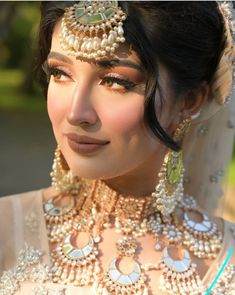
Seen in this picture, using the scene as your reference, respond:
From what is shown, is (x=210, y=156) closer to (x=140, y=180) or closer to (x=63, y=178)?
(x=140, y=180)

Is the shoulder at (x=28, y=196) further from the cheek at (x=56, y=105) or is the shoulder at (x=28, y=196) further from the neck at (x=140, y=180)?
the cheek at (x=56, y=105)

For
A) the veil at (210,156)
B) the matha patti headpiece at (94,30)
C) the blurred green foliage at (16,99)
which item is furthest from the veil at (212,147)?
the blurred green foliage at (16,99)

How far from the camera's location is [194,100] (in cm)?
162

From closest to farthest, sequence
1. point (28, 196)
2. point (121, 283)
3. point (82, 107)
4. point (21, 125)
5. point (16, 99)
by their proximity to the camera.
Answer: point (82, 107), point (121, 283), point (28, 196), point (21, 125), point (16, 99)

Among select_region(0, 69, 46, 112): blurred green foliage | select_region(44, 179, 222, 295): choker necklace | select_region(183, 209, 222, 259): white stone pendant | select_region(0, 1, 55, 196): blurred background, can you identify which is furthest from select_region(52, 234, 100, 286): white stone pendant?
select_region(0, 69, 46, 112): blurred green foliage

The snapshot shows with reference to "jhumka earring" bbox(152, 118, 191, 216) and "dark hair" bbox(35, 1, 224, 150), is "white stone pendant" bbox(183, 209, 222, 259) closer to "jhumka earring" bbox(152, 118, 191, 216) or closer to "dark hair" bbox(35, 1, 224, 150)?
"jhumka earring" bbox(152, 118, 191, 216)

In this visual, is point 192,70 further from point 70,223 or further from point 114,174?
point 70,223

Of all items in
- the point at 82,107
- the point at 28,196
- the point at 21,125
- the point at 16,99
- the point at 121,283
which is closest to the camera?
the point at 82,107

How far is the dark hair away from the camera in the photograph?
55.7 inches

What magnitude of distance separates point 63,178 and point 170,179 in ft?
1.08

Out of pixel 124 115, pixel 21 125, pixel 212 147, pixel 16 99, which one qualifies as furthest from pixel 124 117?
pixel 16 99

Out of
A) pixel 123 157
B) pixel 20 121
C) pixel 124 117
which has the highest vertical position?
pixel 124 117

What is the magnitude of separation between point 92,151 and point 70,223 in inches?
12.2

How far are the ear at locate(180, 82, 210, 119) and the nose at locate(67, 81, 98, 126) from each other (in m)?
0.30
